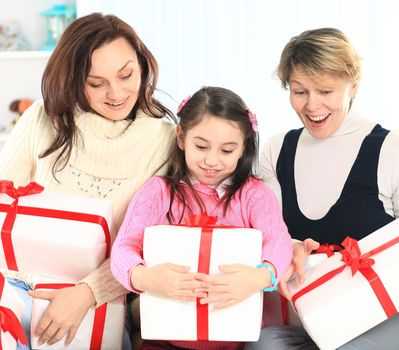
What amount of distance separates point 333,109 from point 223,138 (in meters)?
0.40

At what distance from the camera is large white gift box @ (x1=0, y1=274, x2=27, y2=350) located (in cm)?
164

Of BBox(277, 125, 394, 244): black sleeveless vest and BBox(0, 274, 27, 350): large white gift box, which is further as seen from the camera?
BBox(277, 125, 394, 244): black sleeveless vest

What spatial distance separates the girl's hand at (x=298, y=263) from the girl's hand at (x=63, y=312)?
50 centimetres

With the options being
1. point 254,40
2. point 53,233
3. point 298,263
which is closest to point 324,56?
point 298,263

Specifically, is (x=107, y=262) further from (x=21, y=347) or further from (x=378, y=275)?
(x=378, y=275)

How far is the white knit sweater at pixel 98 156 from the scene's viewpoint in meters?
2.00

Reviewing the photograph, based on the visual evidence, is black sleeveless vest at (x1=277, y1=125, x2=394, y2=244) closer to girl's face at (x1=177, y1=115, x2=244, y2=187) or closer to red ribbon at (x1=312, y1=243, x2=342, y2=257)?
red ribbon at (x1=312, y1=243, x2=342, y2=257)

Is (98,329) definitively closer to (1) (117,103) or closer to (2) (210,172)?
(2) (210,172)

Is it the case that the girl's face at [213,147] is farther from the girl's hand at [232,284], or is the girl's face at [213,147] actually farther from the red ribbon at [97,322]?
the red ribbon at [97,322]

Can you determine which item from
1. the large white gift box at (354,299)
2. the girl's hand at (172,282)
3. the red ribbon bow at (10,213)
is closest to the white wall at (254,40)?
the red ribbon bow at (10,213)

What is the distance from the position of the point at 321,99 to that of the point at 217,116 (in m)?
0.35

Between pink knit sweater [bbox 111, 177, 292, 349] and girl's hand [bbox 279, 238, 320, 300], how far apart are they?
72mm

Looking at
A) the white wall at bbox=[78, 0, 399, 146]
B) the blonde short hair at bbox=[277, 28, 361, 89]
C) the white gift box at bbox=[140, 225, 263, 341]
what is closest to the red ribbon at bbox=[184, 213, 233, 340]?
the white gift box at bbox=[140, 225, 263, 341]

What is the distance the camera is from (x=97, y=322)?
181 centimetres
